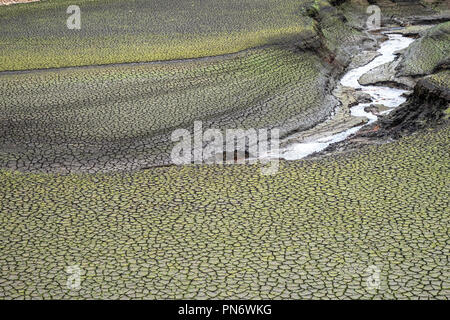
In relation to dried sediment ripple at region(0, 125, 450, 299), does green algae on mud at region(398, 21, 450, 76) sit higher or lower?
higher

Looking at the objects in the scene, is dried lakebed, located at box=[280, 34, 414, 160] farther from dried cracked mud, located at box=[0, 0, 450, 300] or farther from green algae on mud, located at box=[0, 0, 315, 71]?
green algae on mud, located at box=[0, 0, 315, 71]

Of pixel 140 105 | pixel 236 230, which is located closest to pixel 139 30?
pixel 140 105

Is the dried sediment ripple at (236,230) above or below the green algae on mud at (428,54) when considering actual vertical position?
below

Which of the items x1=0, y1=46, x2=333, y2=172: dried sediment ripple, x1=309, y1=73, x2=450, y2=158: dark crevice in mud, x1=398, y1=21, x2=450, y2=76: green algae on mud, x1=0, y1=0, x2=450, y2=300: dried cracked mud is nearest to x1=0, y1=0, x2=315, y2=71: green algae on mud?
x1=0, y1=0, x2=450, y2=300: dried cracked mud

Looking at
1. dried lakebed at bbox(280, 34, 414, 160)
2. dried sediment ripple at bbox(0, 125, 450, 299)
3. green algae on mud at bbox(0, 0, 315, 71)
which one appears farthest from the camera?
green algae on mud at bbox(0, 0, 315, 71)

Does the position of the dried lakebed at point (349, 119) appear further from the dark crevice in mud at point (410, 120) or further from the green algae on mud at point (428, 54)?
the green algae on mud at point (428, 54)

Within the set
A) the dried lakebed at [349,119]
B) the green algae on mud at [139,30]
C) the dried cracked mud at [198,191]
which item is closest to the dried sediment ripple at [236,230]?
the dried cracked mud at [198,191]
